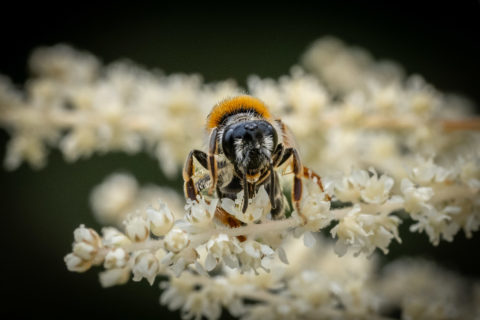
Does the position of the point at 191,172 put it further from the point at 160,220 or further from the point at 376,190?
the point at 376,190

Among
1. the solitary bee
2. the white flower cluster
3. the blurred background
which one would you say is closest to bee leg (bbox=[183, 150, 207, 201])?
the solitary bee

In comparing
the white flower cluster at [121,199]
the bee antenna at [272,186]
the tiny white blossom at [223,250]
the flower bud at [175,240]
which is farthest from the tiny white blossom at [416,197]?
the white flower cluster at [121,199]

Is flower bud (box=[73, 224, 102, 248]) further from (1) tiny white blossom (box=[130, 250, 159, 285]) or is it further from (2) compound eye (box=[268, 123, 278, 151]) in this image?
(2) compound eye (box=[268, 123, 278, 151])

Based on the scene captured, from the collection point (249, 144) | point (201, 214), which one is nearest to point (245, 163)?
point (249, 144)

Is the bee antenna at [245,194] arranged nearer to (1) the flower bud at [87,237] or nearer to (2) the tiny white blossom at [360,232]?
(2) the tiny white blossom at [360,232]

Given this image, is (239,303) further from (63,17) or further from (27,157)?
(63,17)

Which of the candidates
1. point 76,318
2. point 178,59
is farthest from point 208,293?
point 178,59
